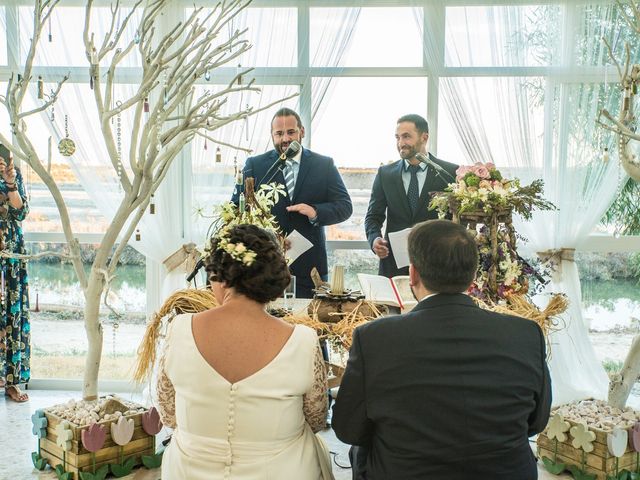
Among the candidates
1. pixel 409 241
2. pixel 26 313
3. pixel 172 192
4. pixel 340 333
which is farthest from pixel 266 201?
pixel 26 313

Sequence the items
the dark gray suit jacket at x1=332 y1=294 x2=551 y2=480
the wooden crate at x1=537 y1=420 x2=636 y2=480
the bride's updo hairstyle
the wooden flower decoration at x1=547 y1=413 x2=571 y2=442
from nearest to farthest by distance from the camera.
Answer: the dark gray suit jacket at x1=332 y1=294 x2=551 y2=480 → the bride's updo hairstyle → the wooden crate at x1=537 y1=420 x2=636 y2=480 → the wooden flower decoration at x1=547 y1=413 x2=571 y2=442

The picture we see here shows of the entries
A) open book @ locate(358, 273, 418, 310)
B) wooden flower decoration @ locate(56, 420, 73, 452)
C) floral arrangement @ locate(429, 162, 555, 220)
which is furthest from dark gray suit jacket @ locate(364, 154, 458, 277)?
wooden flower decoration @ locate(56, 420, 73, 452)

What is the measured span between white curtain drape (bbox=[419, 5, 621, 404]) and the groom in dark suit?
0.68m

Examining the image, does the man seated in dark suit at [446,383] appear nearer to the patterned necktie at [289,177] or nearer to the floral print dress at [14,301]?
the patterned necktie at [289,177]

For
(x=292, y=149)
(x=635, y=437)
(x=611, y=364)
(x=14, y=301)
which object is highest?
(x=292, y=149)

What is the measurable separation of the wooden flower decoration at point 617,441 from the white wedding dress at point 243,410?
65.0 inches

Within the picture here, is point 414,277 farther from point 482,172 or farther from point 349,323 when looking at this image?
point 482,172

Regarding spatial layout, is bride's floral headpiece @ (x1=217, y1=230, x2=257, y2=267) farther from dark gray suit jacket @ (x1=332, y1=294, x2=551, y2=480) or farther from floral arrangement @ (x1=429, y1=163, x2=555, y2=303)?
floral arrangement @ (x1=429, y1=163, x2=555, y2=303)

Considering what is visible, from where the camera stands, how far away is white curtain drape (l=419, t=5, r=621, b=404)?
4.53 meters

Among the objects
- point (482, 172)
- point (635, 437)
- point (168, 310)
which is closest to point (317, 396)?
point (168, 310)

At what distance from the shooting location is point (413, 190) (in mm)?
4012

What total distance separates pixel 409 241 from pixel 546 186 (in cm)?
301

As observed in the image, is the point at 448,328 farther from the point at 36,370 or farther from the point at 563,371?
the point at 36,370

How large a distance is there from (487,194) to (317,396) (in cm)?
129
